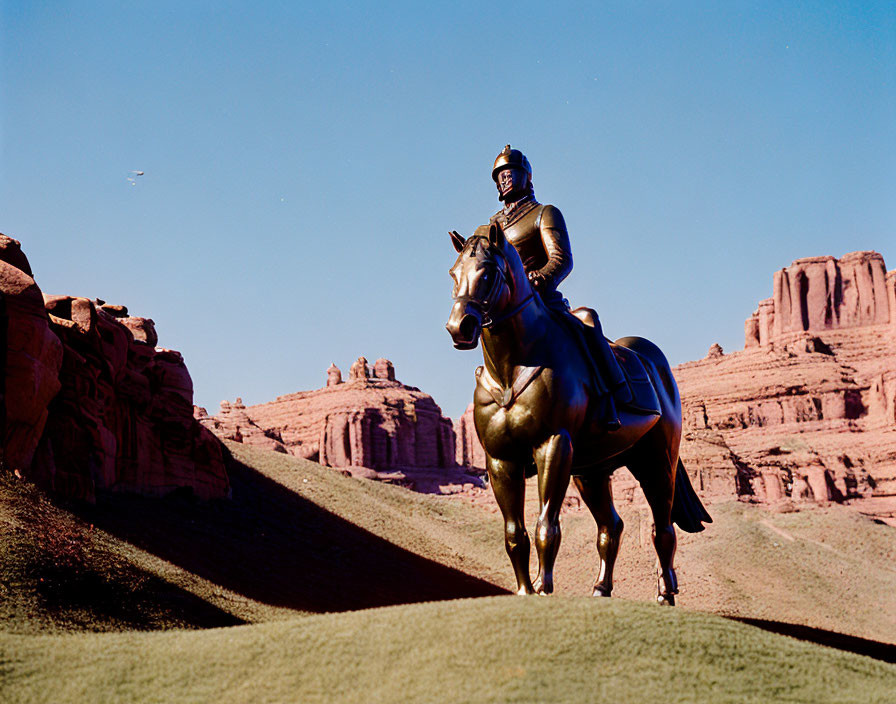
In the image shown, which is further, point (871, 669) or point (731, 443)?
point (731, 443)

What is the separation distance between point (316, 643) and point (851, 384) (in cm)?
9229

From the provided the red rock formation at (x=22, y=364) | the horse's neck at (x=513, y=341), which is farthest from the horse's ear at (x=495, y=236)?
the red rock formation at (x=22, y=364)

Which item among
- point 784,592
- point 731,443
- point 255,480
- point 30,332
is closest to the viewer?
point 30,332

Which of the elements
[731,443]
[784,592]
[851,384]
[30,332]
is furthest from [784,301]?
[30,332]

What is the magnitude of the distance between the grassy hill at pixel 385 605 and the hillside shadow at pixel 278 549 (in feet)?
0.46

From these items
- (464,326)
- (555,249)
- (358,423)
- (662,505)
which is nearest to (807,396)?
(358,423)

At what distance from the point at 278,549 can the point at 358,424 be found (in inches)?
2353

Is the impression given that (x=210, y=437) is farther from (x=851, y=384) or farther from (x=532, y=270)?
(x=851, y=384)

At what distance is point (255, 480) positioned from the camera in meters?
46.3

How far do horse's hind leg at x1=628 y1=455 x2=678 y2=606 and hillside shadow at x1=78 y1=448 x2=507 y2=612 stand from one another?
55.4 feet

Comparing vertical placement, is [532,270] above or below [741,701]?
above

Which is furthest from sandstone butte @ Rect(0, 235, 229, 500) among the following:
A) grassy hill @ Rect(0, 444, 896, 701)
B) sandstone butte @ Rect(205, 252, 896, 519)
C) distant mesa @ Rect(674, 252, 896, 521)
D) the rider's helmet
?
distant mesa @ Rect(674, 252, 896, 521)

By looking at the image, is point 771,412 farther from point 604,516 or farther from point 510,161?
point 510,161

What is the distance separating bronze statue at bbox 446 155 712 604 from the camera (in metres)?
9.72
